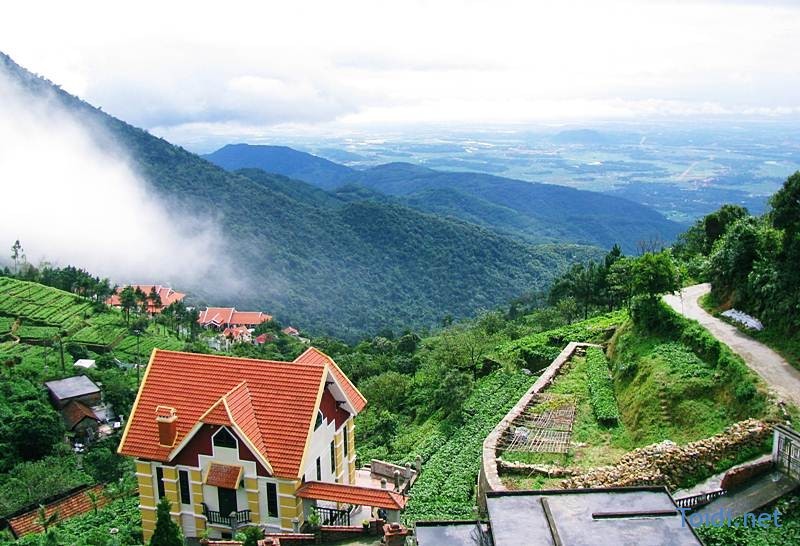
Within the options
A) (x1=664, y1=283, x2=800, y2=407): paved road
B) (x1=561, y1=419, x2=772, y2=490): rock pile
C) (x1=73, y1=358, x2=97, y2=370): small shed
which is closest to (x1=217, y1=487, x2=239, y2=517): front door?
(x1=561, y1=419, x2=772, y2=490): rock pile

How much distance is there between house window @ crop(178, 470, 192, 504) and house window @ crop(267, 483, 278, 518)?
7.64 feet

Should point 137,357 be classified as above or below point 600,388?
below

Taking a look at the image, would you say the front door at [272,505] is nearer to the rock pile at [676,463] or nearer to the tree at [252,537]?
the tree at [252,537]

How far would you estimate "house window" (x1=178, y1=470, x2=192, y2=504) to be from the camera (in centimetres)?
1797

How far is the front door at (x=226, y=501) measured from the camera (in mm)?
17500

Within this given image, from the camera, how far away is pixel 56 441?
46.8m

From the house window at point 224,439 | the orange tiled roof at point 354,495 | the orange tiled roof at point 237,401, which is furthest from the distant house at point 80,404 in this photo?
the orange tiled roof at point 354,495

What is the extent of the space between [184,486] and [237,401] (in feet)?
9.18

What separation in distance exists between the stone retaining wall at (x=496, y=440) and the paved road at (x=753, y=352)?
18.0 feet

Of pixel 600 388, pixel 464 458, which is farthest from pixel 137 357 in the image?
pixel 600 388

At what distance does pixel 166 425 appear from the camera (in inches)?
696

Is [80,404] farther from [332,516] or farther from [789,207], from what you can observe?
[789,207]

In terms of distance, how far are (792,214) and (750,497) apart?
14.2 meters

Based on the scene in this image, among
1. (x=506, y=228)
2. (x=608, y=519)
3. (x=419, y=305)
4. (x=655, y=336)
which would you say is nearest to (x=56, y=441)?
(x=655, y=336)
